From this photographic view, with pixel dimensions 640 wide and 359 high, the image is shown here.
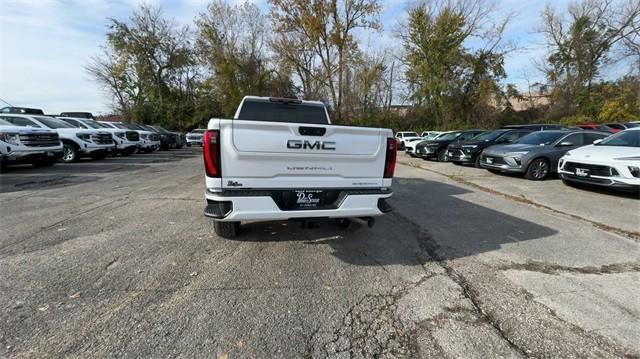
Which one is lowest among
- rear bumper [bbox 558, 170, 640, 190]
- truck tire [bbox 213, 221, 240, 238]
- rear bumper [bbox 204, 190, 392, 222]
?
truck tire [bbox 213, 221, 240, 238]

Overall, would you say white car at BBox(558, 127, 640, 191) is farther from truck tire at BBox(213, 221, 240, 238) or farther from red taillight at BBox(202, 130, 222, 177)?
red taillight at BBox(202, 130, 222, 177)

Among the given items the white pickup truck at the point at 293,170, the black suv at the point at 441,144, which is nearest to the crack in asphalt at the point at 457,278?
the white pickup truck at the point at 293,170

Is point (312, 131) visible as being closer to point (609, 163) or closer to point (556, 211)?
point (556, 211)

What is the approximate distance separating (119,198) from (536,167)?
11304 millimetres

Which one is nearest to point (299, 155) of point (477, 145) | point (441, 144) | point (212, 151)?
point (212, 151)

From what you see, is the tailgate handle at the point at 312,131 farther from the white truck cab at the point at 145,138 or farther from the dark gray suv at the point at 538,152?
the white truck cab at the point at 145,138

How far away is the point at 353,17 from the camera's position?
31547 millimetres

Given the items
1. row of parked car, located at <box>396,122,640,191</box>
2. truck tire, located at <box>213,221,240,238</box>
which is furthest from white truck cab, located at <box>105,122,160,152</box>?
row of parked car, located at <box>396,122,640,191</box>

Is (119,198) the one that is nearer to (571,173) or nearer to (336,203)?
(336,203)

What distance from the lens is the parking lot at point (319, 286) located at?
2.33 meters

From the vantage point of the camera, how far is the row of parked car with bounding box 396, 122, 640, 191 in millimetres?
7047

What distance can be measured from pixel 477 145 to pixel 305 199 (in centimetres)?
1186

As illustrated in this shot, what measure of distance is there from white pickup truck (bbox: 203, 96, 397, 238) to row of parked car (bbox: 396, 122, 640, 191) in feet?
21.1

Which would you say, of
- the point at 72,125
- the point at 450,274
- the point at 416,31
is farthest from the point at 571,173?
the point at 416,31
